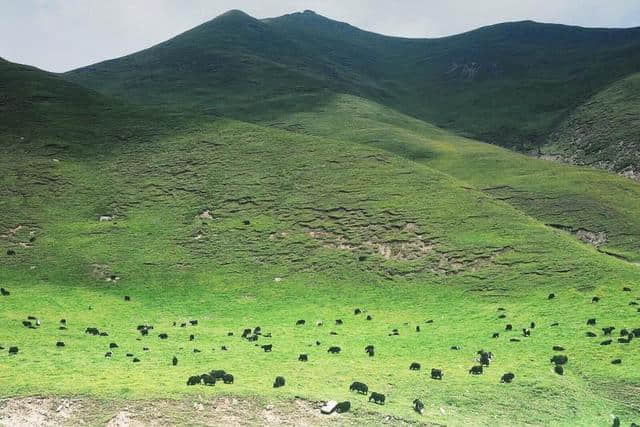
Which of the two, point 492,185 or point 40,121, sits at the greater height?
point 40,121

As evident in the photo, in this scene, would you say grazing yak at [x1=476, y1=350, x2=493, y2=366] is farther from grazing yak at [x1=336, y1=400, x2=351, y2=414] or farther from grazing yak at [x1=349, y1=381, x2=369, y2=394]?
grazing yak at [x1=336, y1=400, x2=351, y2=414]

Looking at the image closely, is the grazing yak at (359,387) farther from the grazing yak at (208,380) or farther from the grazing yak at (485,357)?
the grazing yak at (485,357)

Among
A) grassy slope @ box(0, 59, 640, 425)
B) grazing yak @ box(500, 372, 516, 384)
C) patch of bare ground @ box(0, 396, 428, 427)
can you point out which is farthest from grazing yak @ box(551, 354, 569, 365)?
patch of bare ground @ box(0, 396, 428, 427)

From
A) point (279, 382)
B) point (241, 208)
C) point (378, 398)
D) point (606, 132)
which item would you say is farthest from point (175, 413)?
point (606, 132)

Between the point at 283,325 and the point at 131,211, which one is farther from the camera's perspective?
the point at 131,211

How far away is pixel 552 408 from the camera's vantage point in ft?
86.9

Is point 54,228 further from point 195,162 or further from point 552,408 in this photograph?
point 552,408

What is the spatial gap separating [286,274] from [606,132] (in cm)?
10564

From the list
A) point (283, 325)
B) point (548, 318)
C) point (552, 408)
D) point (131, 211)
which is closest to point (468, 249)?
point (548, 318)

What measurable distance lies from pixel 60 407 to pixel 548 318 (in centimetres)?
3209

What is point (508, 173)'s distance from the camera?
101m

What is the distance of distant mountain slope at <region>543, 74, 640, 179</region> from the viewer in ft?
398

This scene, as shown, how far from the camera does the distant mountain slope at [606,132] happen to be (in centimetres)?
12131

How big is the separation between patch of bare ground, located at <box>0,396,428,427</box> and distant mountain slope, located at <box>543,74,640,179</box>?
106 metres
